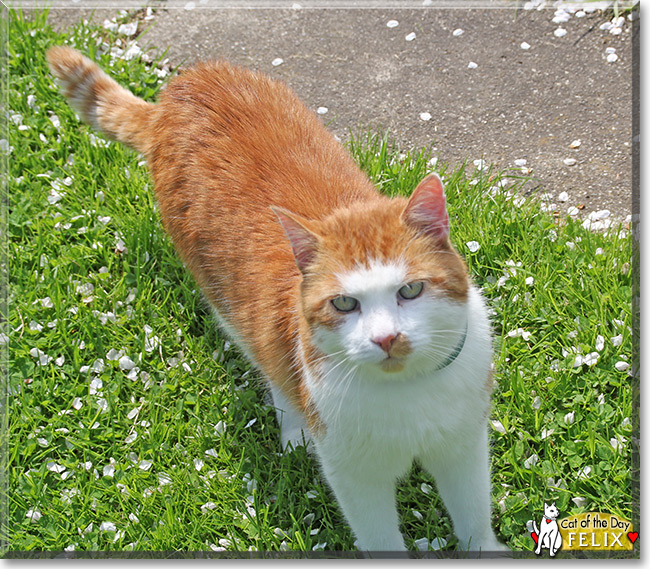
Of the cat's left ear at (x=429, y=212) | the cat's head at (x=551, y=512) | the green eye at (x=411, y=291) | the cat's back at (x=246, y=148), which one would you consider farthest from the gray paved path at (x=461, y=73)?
the green eye at (x=411, y=291)

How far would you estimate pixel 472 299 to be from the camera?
2301 millimetres

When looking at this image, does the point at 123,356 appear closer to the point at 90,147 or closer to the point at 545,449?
the point at 90,147

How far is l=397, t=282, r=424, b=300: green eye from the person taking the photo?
6.58 ft

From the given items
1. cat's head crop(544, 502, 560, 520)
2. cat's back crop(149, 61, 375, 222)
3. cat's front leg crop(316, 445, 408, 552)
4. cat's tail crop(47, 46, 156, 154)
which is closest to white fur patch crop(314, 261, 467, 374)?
cat's front leg crop(316, 445, 408, 552)

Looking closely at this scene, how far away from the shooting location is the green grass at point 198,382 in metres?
2.73

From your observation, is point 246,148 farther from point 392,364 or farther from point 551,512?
point 551,512

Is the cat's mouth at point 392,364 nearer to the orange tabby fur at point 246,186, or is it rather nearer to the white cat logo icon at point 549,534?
the orange tabby fur at point 246,186

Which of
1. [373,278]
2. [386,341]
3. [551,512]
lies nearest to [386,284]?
[373,278]

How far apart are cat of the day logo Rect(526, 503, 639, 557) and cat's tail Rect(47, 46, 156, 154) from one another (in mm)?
2179

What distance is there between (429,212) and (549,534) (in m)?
1.29

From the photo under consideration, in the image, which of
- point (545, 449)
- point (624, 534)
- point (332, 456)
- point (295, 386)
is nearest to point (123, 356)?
point (295, 386)

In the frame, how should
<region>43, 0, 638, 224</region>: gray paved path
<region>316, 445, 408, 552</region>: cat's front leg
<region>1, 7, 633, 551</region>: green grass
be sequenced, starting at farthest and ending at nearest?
<region>43, 0, 638, 224</region>: gray paved path → <region>1, 7, 633, 551</region>: green grass → <region>316, 445, 408, 552</region>: cat's front leg

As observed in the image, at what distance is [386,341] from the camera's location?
1.92 meters

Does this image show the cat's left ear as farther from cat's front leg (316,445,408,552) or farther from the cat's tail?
the cat's tail
